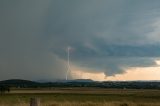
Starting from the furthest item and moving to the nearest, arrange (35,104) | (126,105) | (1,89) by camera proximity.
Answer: (1,89) < (126,105) < (35,104)

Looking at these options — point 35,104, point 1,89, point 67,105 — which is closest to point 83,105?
point 67,105

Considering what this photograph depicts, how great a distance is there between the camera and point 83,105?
22.5 metres

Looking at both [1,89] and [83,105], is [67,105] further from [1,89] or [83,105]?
[1,89]

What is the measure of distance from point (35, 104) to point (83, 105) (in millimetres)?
12938

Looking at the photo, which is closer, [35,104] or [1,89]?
[35,104]

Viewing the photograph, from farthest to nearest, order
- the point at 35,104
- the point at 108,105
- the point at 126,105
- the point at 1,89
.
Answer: the point at 1,89 → the point at 126,105 → the point at 108,105 → the point at 35,104

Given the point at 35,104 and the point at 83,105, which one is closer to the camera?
the point at 35,104

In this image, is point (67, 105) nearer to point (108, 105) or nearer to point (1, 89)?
point (108, 105)

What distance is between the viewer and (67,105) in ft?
69.8

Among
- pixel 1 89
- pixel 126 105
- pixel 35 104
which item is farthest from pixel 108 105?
pixel 1 89

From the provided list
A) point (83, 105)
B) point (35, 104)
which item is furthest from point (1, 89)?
point (35, 104)

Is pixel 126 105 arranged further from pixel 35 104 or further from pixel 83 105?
pixel 35 104

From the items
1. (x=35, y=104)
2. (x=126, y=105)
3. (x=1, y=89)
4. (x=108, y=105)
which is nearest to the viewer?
(x=35, y=104)

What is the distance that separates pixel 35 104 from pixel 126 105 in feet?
44.3
